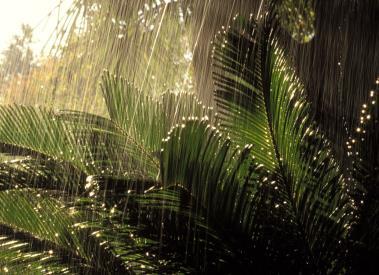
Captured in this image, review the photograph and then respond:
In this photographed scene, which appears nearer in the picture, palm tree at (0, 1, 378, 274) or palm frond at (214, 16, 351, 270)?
palm tree at (0, 1, 378, 274)

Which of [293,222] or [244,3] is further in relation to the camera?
[244,3]

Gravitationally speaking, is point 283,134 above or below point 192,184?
above

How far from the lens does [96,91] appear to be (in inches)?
173

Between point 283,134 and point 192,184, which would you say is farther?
point 283,134

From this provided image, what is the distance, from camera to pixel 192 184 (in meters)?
2.49

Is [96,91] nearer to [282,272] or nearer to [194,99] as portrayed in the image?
[194,99]

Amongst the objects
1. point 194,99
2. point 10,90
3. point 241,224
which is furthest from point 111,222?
point 10,90

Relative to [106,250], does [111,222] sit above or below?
above

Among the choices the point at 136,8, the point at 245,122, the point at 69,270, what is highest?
the point at 136,8

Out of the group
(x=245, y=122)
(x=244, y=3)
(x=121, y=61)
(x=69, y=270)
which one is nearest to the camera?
(x=245, y=122)

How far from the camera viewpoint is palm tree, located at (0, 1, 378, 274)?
2.56 m

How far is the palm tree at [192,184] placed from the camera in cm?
256

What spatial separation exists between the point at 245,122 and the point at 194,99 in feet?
2.01

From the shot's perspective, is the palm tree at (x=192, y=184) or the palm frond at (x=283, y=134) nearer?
the palm tree at (x=192, y=184)
